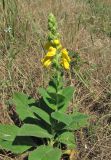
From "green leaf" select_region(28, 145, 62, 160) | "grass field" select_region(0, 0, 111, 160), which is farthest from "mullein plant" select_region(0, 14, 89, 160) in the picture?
"grass field" select_region(0, 0, 111, 160)

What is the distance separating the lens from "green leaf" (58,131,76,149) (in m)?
2.82

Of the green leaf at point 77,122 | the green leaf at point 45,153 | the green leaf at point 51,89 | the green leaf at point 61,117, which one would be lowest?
the green leaf at point 45,153

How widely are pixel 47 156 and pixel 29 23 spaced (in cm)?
205

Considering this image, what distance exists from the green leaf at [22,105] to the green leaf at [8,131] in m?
0.11

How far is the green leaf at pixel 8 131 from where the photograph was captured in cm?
283

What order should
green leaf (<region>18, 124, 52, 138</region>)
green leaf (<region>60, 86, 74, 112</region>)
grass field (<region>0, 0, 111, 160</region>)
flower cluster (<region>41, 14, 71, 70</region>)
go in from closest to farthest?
flower cluster (<region>41, 14, 71, 70</region>) < green leaf (<region>18, 124, 52, 138</region>) < green leaf (<region>60, 86, 74, 112</region>) < grass field (<region>0, 0, 111, 160</region>)

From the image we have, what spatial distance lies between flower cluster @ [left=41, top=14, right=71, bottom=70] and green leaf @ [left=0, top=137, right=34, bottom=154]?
0.64 m

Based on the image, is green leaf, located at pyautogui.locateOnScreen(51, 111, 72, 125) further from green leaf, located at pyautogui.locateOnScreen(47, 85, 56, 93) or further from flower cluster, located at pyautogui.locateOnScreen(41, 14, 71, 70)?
flower cluster, located at pyautogui.locateOnScreen(41, 14, 71, 70)

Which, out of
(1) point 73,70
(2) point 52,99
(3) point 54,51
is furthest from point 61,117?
(1) point 73,70

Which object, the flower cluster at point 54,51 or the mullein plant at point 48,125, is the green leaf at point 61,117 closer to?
the mullein plant at point 48,125

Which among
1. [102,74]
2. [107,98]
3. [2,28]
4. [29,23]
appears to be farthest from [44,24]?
[107,98]

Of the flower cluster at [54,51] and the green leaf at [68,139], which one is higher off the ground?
the flower cluster at [54,51]

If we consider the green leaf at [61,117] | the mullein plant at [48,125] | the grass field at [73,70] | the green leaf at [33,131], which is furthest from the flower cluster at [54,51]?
the grass field at [73,70]

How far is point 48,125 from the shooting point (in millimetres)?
2840
